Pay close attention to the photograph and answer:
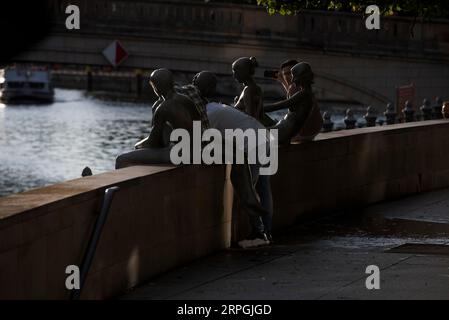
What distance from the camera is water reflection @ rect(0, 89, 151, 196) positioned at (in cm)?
5447

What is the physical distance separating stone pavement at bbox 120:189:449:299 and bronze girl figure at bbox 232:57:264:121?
1.20 m

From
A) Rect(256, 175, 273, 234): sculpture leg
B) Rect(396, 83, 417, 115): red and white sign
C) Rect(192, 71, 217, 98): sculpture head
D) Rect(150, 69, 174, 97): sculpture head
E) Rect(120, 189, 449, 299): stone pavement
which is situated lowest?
Rect(396, 83, 417, 115): red and white sign

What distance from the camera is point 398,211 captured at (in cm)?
1709

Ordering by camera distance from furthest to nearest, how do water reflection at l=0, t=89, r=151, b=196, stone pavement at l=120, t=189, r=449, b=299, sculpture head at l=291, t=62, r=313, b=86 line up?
1. water reflection at l=0, t=89, r=151, b=196
2. sculpture head at l=291, t=62, r=313, b=86
3. stone pavement at l=120, t=189, r=449, b=299

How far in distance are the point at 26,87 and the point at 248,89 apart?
8128cm

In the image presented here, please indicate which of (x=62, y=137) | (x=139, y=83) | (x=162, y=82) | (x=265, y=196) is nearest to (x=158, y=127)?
(x=162, y=82)

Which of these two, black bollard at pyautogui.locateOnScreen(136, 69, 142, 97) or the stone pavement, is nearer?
the stone pavement

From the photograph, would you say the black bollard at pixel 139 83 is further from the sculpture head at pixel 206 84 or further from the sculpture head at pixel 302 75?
the sculpture head at pixel 206 84

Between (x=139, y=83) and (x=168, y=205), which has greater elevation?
(x=168, y=205)

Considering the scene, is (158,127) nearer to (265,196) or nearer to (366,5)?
(265,196)

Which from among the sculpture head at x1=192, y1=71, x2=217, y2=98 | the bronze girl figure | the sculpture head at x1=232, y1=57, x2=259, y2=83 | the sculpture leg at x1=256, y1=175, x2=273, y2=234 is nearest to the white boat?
the bronze girl figure

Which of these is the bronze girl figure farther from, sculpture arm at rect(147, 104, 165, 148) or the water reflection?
the water reflection

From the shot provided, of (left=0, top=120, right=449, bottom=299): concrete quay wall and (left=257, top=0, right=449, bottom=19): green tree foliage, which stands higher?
(left=257, top=0, right=449, bottom=19): green tree foliage

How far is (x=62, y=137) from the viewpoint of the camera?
69500 millimetres
